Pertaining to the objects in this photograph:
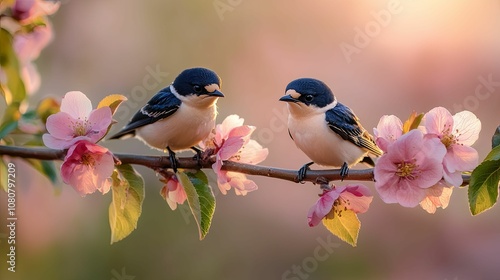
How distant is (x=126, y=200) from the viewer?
0.65m

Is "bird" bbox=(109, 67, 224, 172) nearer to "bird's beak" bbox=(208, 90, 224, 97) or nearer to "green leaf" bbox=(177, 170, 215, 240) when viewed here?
"bird's beak" bbox=(208, 90, 224, 97)

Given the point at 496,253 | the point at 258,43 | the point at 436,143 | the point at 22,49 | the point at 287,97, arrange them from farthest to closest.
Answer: the point at 258,43, the point at 496,253, the point at 22,49, the point at 287,97, the point at 436,143

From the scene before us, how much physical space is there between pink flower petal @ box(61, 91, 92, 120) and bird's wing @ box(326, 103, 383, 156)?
0.29 m

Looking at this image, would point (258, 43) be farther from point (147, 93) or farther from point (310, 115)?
point (310, 115)

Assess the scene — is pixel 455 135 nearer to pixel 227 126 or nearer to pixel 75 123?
pixel 227 126

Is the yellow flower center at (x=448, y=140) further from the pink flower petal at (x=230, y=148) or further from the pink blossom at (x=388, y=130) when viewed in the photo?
the pink flower petal at (x=230, y=148)

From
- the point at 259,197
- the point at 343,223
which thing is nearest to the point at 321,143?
the point at 343,223

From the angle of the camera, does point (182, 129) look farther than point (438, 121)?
Yes

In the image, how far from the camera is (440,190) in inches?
24.1

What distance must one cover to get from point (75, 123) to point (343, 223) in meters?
0.29

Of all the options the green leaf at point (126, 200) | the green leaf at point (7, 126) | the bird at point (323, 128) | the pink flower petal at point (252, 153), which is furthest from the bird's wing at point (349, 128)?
the green leaf at point (7, 126)

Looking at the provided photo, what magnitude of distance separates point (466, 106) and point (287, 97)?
100cm

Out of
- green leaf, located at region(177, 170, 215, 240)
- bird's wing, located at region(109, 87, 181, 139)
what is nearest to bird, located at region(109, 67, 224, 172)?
bird's wing, located at region(109, 87, 181, 139)

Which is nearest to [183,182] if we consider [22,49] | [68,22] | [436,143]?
[436,143]
